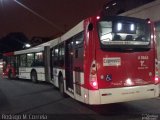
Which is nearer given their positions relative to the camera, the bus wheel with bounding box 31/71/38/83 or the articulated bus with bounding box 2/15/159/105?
the articulated bus with bounding box 2/15/159/105

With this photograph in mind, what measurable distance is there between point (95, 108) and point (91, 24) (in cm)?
328

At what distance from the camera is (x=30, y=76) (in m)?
22.2

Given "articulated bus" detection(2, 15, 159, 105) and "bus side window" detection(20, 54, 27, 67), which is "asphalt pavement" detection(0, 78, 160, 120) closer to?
"articulated bus" detection(2, 15, 159, 105)

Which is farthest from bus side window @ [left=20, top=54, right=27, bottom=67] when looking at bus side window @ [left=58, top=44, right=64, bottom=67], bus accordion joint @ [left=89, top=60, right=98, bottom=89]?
bus accordion joint @ [left=89, top=60, right=98, bottom=89]

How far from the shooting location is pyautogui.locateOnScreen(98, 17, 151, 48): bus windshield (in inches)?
348

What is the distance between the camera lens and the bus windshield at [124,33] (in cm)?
884

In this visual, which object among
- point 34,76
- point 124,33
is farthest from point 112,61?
point 34,76

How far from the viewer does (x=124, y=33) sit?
9117 mm

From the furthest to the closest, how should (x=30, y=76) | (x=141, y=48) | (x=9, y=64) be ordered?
(x=9, y=64) → (x=30, y=76) → (x=141, y=48)

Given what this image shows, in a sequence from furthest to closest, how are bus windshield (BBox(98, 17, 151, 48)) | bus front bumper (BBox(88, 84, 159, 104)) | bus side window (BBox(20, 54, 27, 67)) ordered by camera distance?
bus side window (BBox(20, 54, 27, 67))
bus windshield (BBox(98, 17, 151, 48))
bus front bumper (BBox(88, 84, 159, 104))

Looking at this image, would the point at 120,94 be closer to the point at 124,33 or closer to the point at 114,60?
the point at 114,60

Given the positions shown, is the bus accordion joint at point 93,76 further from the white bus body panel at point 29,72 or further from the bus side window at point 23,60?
the bus side window at point 23,60

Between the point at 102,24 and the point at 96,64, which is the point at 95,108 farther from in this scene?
the point at 102,24

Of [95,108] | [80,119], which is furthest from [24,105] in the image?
[80,119]
